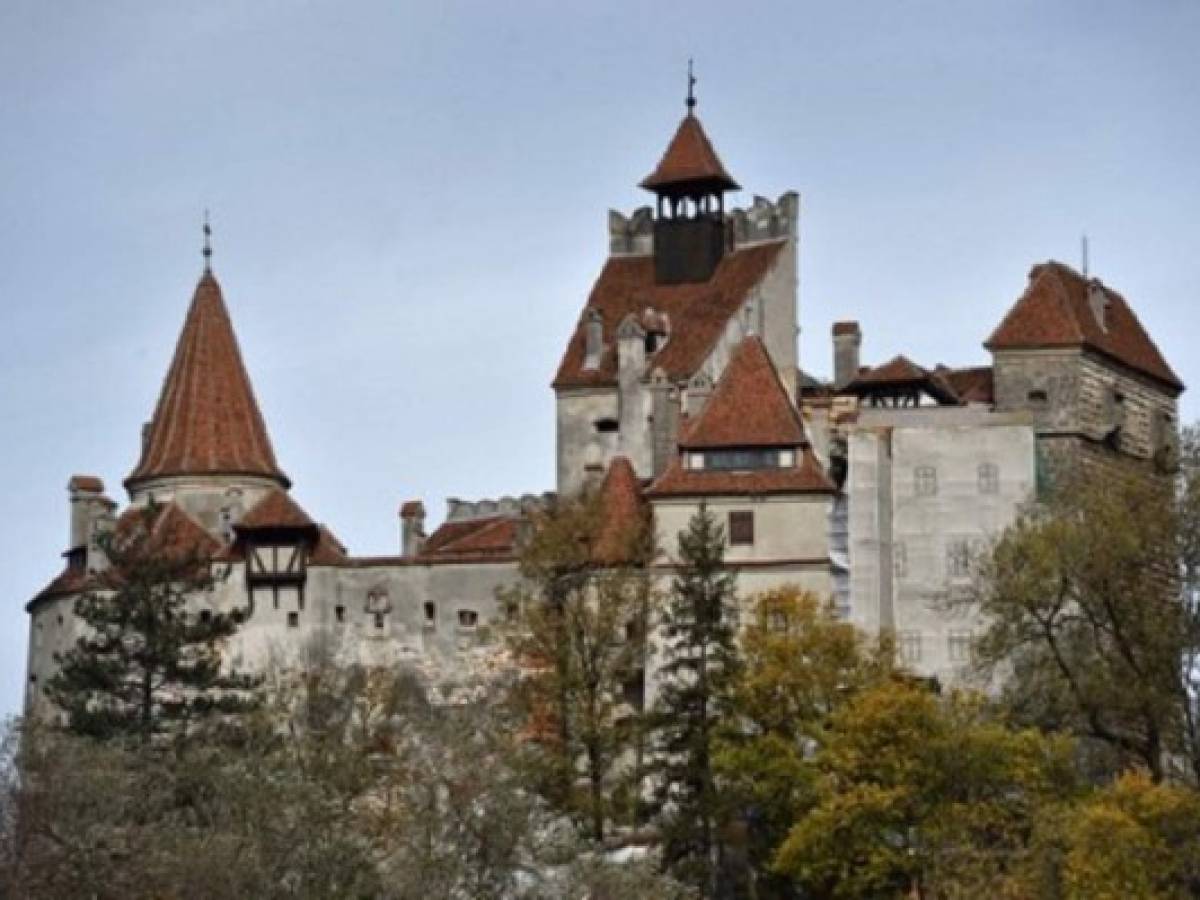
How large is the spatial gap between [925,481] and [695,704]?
13895mm

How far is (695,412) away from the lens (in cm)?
9212

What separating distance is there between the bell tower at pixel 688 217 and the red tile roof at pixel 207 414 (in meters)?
11.3

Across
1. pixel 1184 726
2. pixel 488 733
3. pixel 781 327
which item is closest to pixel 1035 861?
pixel 1184 726

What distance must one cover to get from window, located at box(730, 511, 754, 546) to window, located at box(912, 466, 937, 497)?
220 inches

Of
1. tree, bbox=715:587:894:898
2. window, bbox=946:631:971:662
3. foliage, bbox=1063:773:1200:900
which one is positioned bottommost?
foliage, bbox=1063:773:1200:900

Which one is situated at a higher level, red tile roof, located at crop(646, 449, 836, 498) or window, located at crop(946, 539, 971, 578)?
red tile roof, located at crop(646, 449, 836, 498)

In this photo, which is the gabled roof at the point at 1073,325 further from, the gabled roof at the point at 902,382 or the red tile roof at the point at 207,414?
the red tile roof at the point at 207,414

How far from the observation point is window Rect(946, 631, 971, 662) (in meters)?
89.4

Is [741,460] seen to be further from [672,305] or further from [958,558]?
[672,305]

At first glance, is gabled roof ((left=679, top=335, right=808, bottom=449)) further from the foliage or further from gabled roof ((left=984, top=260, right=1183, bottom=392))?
the foliage

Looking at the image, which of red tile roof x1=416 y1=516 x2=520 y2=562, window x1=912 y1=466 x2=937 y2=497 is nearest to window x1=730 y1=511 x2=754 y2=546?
window x1=912 y1=466 x2=937 y2=497

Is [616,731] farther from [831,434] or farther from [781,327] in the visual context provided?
[781,327]

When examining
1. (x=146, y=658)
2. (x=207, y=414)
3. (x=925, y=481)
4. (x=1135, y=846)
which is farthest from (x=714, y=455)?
(x=1135, y=846)

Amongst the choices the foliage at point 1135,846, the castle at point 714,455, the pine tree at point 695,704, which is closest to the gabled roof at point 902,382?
the castle at point 714,455
